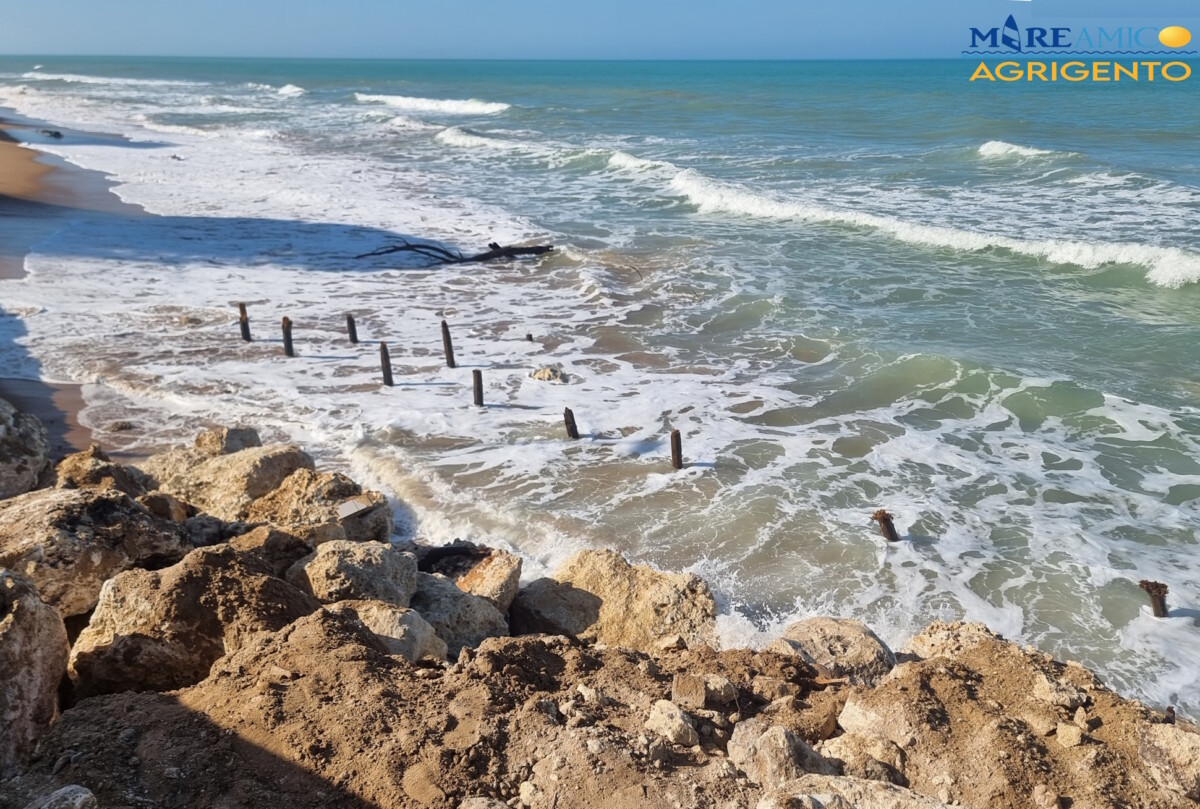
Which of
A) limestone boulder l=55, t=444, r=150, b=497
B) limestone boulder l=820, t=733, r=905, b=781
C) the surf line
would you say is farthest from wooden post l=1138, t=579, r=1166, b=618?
the surf line

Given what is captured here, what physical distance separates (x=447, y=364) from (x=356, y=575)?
7.71 metres

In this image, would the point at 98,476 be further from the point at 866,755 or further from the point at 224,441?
the point at 866,755

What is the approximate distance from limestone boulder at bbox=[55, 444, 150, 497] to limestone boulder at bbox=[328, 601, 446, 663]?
322 cm

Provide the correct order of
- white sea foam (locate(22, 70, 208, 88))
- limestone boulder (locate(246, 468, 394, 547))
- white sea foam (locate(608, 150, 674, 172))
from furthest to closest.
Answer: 1. white sea foam (locate(22, 70, 208, 88))
2. white sea foam (locate(608, 150, 674, 172))
3. limestone boulder (locate(246, 468, 394, 547))

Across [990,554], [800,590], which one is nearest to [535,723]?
[800,590]

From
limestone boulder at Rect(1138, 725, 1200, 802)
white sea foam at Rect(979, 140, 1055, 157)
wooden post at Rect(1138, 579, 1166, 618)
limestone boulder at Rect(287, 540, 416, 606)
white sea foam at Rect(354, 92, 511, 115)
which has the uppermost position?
white sea foam at Rect(354, 92, 511, 115)

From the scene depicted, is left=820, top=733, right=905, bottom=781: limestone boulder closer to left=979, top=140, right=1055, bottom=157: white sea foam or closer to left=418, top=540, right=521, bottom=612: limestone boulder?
left=418, top=540, right=521, bottom=612: limestone boulder

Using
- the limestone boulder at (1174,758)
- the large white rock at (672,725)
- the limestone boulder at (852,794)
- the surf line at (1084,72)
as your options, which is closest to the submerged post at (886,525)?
the limestone boulder at (1174,758)

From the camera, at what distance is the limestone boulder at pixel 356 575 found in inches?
251

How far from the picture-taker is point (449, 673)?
4836mm

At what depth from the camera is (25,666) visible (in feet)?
14.4

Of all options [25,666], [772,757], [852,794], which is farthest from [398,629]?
[852,794]

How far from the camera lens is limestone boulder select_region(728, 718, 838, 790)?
401cm

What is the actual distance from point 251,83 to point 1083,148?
85620mm
